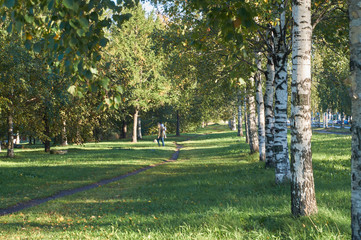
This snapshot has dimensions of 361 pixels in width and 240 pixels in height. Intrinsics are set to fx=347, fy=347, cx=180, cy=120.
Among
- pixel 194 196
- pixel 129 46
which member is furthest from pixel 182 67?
pixel 129 46

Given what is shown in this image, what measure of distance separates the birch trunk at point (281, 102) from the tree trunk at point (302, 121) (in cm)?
471

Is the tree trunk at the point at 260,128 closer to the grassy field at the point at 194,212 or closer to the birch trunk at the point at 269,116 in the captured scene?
the birch trunk at the point at 269,116

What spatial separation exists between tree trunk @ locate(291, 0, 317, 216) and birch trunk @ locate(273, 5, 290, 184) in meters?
4.71

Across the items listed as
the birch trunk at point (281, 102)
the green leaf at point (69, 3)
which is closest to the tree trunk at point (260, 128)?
the birch trunk at point (281, 102)

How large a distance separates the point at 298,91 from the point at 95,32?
12.7 feet

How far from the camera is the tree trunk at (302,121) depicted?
6371mm

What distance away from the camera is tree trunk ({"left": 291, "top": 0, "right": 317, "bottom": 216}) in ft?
20.9

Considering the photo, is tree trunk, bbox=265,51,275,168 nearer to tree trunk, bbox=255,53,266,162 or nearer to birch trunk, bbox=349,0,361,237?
tree trunk, bbox=255,53,266,162

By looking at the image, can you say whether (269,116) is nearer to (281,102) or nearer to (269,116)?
(269,116)

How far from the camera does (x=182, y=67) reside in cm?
1862

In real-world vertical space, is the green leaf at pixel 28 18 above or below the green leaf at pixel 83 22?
above

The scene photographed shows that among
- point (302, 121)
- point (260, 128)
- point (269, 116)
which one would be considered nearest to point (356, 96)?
point (302, 121)

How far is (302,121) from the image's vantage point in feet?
21.2

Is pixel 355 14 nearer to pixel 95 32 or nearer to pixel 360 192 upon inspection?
pixel 360 192
